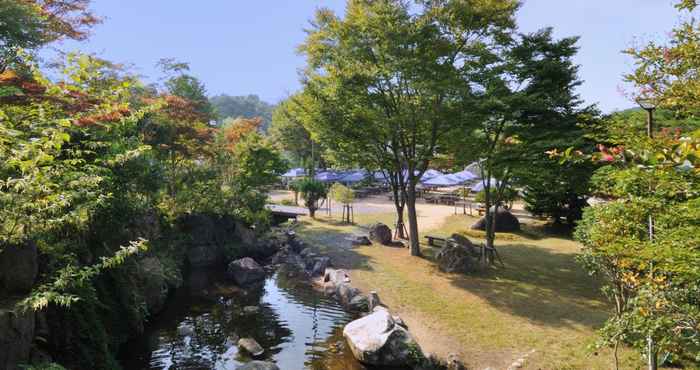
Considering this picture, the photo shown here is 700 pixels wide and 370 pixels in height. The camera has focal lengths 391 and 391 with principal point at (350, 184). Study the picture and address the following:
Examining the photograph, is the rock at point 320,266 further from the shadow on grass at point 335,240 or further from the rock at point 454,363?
the rock at point 454,363

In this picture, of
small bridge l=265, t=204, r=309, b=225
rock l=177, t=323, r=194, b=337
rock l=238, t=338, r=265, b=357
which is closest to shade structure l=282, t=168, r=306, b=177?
small bridge l=265, t=204, r=309, b=225

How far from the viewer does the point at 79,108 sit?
28.5 feet

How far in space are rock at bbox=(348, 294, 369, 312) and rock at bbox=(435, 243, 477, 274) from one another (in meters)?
4.01

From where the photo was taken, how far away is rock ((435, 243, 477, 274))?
1385 centimetres

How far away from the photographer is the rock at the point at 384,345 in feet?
26.6

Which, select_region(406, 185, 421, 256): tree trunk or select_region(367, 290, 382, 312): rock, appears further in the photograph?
select_region(406, 185, 421, 256): tree trunk

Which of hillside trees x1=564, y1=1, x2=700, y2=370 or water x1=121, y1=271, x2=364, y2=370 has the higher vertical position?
hillside trees x1=564, y1=1, x2=700, y2=370

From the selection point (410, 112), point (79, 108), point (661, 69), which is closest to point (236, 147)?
point (410, 112)

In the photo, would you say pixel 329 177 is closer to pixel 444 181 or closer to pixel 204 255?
pixel 444 181

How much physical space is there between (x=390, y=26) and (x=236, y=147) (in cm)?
1487

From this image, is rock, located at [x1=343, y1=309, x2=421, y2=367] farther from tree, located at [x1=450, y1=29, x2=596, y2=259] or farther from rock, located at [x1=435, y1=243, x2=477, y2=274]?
tree, located at [x1=450, y1=29, x2=596, y2=259]

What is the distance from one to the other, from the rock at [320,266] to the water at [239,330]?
97cm

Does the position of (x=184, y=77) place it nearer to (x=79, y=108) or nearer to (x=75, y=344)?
(x=79, y=108)

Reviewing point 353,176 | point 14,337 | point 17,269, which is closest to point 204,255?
point 17,269
